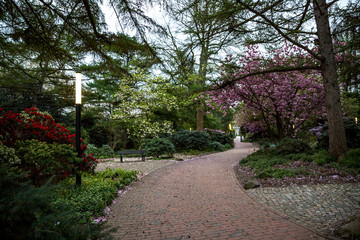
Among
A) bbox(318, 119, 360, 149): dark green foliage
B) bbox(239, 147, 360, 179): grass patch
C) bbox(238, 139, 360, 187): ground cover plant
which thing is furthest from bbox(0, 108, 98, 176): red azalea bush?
bbox(318, 119, 360, 149): dark green foliage

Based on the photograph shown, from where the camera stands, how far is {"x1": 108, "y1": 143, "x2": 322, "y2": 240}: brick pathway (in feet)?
9.55

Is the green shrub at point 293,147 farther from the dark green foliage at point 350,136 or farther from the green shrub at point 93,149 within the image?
the green shrub at point 93,149

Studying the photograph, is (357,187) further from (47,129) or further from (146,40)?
(47,129)

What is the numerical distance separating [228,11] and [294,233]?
4895 mm

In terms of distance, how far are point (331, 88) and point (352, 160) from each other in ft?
7.42

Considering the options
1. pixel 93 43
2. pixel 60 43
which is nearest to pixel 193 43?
pixel 93 43

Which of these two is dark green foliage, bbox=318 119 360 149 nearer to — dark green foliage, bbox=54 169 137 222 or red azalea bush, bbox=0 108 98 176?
dark green foliage, bbox=54 169 137 222

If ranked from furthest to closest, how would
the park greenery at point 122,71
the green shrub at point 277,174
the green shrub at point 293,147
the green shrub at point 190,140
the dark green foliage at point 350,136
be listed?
the green shrub at point 190,140 → the green shrub at point 293,147 → the dark green foliage at point 350,136 → the green shrub at point 277,174 → the park greenery at point 122,71

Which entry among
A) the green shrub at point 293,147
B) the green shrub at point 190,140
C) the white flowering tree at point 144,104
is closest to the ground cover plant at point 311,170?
the green shrub at point 293,147

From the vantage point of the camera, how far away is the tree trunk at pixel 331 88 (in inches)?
Answer: 242

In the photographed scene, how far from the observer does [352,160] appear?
5.55 metres

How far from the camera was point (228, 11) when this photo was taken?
492 cm

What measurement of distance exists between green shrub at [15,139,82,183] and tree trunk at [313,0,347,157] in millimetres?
7454

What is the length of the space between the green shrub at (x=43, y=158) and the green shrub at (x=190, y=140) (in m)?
9.95
